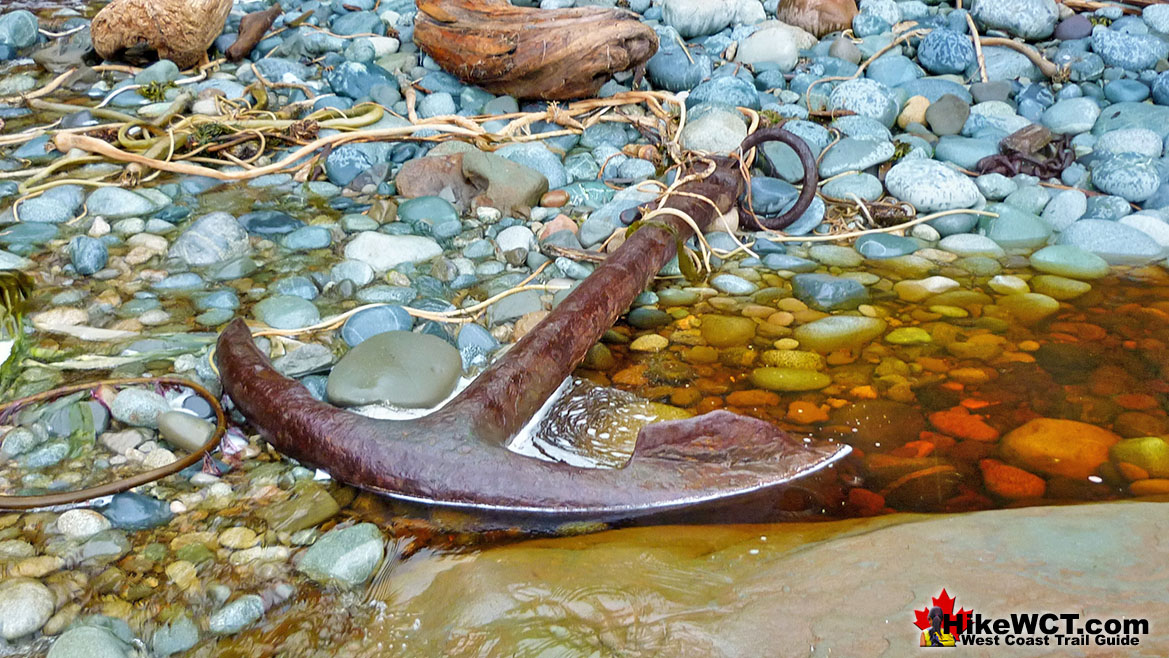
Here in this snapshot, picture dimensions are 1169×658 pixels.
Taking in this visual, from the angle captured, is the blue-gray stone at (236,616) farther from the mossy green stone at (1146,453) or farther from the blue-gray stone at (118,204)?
the blue-gray stone at (118,204)

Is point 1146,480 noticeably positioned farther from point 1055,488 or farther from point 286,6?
point 286,6

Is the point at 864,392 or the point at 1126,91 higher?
the point at 1126,91

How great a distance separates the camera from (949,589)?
1.88m

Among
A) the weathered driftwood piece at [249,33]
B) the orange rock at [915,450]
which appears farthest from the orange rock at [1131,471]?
the weathered driftwood piece at [249,33]

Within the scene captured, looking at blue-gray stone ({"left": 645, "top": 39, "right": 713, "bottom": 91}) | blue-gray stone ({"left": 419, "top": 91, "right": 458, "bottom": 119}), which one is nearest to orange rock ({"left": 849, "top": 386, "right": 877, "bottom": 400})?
blue-gray stone ({"left": 645, "top": 39, "right": 713, "bottom": 91})

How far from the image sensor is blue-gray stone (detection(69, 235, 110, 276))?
3521 mm

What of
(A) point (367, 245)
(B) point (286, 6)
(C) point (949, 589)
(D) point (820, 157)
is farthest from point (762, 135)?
(B) point (286, 6)

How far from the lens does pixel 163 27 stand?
5945mm

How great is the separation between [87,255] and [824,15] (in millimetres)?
4769

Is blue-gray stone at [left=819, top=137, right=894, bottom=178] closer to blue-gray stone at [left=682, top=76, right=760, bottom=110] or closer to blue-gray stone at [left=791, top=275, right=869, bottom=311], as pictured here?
blue-gray stone at [left=682, top=76, right=760, bottom=110]

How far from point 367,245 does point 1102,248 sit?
10.1ft

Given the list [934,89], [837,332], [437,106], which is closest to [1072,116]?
[934,89]

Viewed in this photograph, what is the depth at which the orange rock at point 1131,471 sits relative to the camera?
7.90 ft

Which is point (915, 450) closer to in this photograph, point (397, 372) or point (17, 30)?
point (397, 372)
